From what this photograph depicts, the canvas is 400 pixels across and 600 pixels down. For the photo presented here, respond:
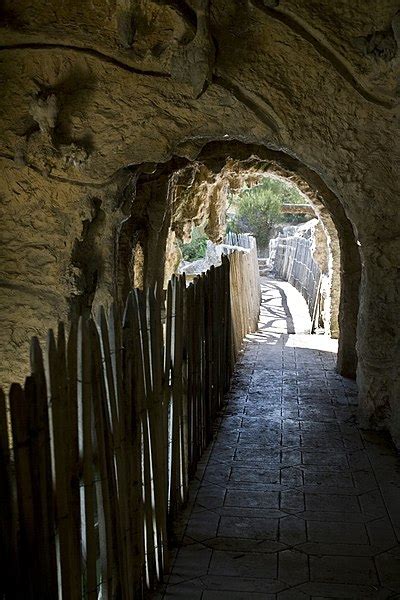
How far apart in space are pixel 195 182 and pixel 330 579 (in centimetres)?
715

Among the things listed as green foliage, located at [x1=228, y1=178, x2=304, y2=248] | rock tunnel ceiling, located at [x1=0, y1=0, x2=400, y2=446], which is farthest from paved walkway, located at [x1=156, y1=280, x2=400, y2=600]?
green foliage, located at [x1=228, y1=178, x2=304, y2=248]

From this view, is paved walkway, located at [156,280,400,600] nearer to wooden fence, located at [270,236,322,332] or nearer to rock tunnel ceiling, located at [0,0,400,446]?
rock tunnel ceiling, located at [0,0,400,446]

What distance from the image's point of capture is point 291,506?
4.17m

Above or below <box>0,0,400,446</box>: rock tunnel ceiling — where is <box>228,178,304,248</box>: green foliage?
above

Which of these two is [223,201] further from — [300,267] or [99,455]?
[99,455]

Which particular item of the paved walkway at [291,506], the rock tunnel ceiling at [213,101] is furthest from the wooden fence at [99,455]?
the rock tunnel ceiling at [213,101]

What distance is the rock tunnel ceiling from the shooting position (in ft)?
17.3

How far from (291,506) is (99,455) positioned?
6.71 feet

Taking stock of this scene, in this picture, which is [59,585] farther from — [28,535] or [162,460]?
[162,460]

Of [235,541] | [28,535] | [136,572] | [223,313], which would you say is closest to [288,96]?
[223,313]

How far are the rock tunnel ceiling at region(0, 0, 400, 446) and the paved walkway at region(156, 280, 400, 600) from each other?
65 cm

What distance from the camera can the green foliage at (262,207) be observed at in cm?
3006

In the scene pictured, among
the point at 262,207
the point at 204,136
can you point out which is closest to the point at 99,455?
the point at 204,136

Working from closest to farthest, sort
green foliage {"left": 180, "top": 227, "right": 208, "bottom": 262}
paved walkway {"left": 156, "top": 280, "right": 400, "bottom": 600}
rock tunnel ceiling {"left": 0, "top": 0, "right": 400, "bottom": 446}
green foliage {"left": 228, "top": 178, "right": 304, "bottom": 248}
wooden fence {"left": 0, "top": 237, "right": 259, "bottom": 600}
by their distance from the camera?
1. wooden fence {"left": 0, "top": 237, "right": 259, "bottom": 600}
2. paved walkway {"left": 156, "top": 280, "right": 400, "bottom": 600}
3. rock tunnel ceiling {"left": 0, "top": 0, "right": 400, "bottom": 446}
4. green foliage {"left": 180, "top": 227, "right": 208, "bottom": 262}
5. green foliage {"left": 228, "top": 178, "right": 304, "bottom": 248}
